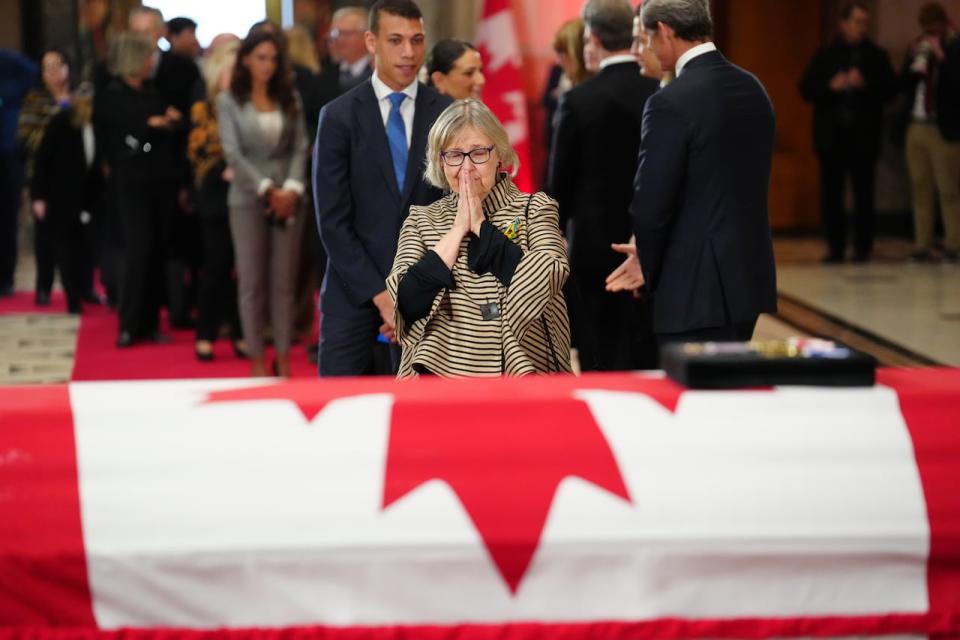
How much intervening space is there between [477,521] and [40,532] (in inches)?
29.0

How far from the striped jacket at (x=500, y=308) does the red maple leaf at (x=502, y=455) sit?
97cm

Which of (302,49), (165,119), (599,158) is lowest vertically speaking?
(165,119)

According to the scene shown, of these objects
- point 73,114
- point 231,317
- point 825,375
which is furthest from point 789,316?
point 825,375

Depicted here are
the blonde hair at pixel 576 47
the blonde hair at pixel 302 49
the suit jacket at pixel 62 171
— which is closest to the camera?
the blonde hair at pixel 576 47

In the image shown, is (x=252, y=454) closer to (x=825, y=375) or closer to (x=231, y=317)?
(x=825, y=375)

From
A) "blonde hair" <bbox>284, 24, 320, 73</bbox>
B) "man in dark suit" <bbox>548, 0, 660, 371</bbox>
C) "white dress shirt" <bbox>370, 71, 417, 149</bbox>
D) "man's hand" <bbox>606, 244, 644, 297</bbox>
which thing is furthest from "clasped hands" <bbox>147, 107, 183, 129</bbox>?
"man's hand" <bbox>606, 244, 644, 297</bbox>

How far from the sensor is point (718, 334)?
13.2ft

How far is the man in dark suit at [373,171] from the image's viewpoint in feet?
13.7

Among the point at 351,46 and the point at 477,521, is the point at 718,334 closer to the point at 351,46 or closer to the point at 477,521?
the point at 477,521

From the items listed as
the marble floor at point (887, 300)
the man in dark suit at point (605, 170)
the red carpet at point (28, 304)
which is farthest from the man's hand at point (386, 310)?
the red carpet at point (28, 304)

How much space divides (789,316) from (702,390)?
6.89 meters

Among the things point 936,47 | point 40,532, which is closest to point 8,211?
point 936,47

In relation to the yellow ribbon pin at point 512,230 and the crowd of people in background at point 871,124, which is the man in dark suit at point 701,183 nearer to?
the yellow ribbon pin at point 512,230

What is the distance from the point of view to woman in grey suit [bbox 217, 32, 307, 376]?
6.89 m
